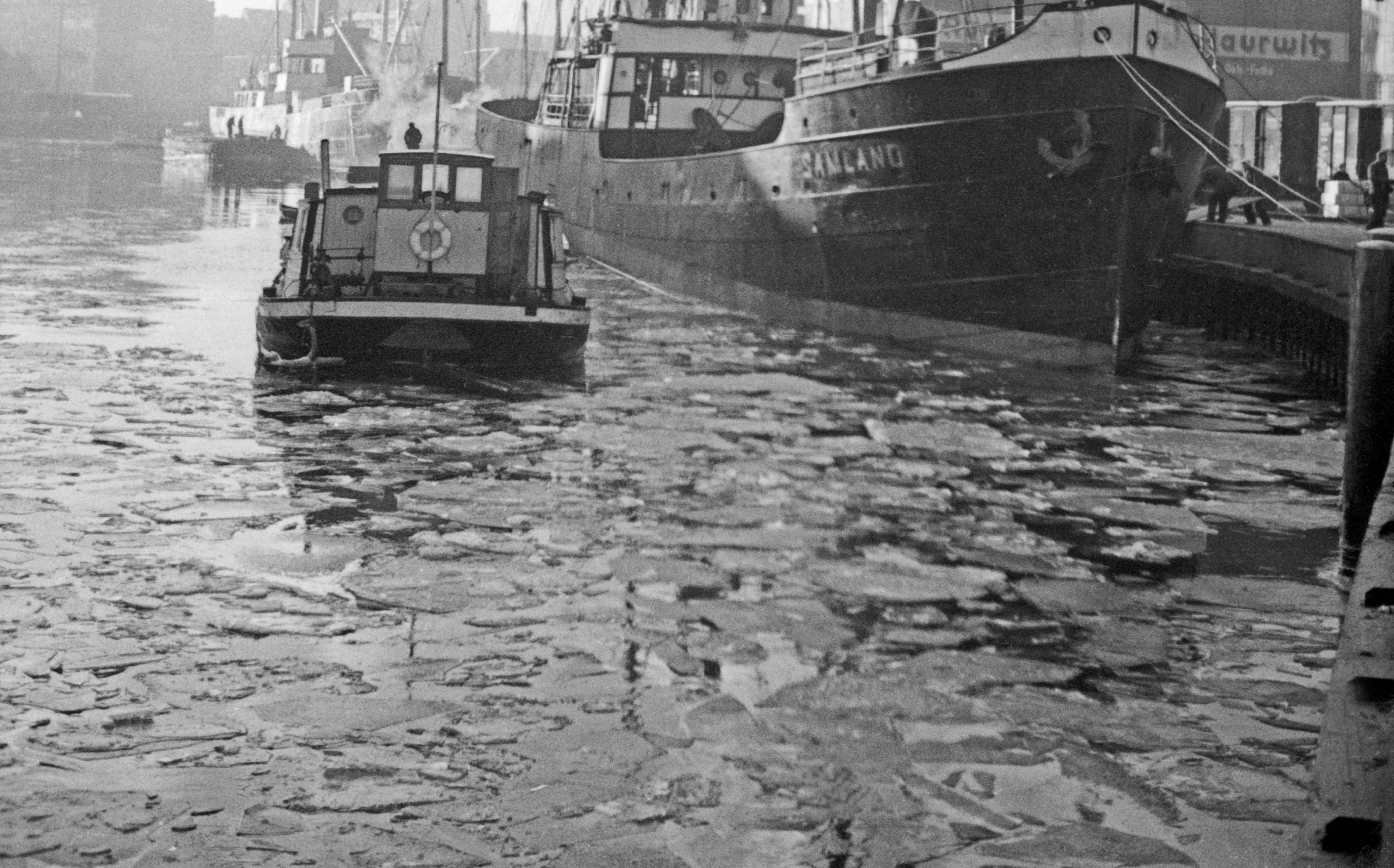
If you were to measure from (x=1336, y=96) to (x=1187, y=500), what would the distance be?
3746 centimetres

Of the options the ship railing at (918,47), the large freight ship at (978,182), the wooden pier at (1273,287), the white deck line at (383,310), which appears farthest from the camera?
the ship railing at (918,47)

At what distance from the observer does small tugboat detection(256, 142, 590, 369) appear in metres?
14.5

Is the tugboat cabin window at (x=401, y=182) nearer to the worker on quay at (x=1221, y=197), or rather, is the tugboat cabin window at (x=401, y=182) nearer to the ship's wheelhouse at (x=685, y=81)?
the ship's wheelhouse at (x=685, y=81)

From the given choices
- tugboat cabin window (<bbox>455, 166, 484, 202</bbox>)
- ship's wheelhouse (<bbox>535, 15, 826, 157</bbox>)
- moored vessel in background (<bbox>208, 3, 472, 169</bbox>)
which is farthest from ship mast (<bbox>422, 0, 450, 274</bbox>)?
moored vessel in background (<bbox>208, 3, 472, 169</bbox>)

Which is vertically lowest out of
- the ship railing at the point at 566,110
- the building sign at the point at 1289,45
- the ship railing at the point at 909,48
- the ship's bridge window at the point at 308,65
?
the ship railing at the point at 909,48

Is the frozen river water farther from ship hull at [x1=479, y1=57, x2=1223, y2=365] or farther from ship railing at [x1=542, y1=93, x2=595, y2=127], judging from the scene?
ship railing at [x1=542, y1=93, x2=595, y2=127]

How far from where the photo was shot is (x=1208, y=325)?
23656 millimetres

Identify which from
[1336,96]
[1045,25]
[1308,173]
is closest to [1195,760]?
[1045,25]

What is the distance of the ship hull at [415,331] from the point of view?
14.4 m

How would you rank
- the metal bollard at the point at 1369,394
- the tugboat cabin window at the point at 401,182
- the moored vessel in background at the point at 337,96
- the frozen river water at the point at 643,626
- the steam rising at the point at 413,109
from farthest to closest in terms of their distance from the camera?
the moored vessel in background at the point at 337,96 → the steam rising at the point at 413,109 → the tugboat cabin window at the point at 401,182 → the metal bollard at the point at 1369,394 → the frozen river water at the point at 643,626

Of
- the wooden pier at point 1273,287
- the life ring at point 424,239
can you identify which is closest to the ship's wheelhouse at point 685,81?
the wooden pier at point 1273,287

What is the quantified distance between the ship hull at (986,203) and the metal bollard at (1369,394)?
887 cm

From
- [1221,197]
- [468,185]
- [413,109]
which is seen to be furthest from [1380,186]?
[413,109]

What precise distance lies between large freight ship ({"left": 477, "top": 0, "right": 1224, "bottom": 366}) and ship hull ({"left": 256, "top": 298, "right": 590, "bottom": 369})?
5.39 metres
